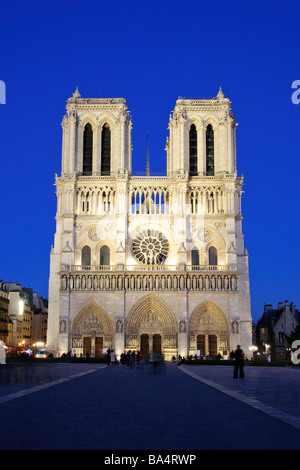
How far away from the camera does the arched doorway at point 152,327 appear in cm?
5312

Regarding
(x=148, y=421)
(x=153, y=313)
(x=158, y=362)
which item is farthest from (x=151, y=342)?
(x=148, y=421)

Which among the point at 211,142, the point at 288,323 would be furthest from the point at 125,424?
the point at 288,323

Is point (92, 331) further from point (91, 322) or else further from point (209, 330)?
point (209, 330)

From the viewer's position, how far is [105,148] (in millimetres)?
59031

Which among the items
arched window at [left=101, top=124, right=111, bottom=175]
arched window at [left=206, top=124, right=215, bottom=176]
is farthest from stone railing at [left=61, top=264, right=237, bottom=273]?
arched window at [left=206, top=124, right=215, bottom=176]

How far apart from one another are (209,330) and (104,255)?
39.2 feet

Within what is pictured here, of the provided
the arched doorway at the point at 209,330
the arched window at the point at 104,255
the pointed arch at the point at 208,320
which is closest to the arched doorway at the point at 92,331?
the arched window at the point at 104,255

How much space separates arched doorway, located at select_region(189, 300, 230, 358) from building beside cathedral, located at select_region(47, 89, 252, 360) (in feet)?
0.30

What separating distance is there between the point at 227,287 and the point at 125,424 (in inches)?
1768

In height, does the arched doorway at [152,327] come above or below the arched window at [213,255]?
below

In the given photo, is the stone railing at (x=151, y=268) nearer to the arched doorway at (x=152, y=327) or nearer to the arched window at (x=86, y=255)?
the arched window at (x=86, y=255)

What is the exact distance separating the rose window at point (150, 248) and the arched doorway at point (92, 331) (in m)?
6.32
